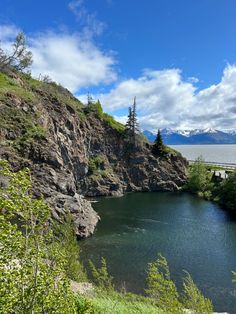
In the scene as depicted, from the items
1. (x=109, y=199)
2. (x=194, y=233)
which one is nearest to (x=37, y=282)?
(x=194, y=233)

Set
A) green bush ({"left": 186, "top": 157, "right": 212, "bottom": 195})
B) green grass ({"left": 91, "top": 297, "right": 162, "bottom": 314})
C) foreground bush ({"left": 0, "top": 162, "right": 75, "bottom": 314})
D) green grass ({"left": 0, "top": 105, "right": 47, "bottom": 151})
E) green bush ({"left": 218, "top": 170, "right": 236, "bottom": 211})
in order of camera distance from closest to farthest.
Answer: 1. foreground bush ({"left": 0, "top": 162, "right": 75, "bottom": 314})
2. green grass ({"left": 91, "top": 297, "right": 162, "bottom": 314})
3. green grass ({"left": 0, "top": 105, "right": 47, "bottom": 151})
4. green bush ({"left": 218, "top": 170, "right": 236, "bottom": 211})
5. green bush ({"left": 186, "top": 157, "right": 212, "bottom": 195})

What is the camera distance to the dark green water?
3284 cm

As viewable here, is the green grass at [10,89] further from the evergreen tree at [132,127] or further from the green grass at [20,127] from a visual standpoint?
the evergreen tree at [132,127]

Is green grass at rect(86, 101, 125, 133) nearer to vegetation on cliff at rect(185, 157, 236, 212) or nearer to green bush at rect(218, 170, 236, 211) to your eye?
vegetation on cliff at rect(185, 157, 236, 212)

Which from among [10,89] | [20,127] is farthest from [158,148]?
[20,127]

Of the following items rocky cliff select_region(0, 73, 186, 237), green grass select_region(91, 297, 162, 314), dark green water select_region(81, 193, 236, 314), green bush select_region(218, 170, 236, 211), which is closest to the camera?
green grass select_region(91, 297, 162, 314)

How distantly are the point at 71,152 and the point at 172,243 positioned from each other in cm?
4376

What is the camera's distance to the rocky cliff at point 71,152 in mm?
52219

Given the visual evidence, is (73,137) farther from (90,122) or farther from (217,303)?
(217,303)

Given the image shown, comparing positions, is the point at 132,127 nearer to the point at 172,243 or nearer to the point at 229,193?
the point at 229,193

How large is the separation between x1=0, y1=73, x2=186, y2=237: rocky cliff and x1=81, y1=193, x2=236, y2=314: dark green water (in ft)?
19.1

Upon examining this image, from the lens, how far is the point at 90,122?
3927 inches

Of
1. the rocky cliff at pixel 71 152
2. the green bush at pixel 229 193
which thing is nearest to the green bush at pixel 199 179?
the rocky cliff at pixel 71 152

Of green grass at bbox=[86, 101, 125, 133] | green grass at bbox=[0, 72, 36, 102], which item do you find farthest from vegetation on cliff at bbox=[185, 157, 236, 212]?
green grass at bbox=[0, 72, 36, 102]
